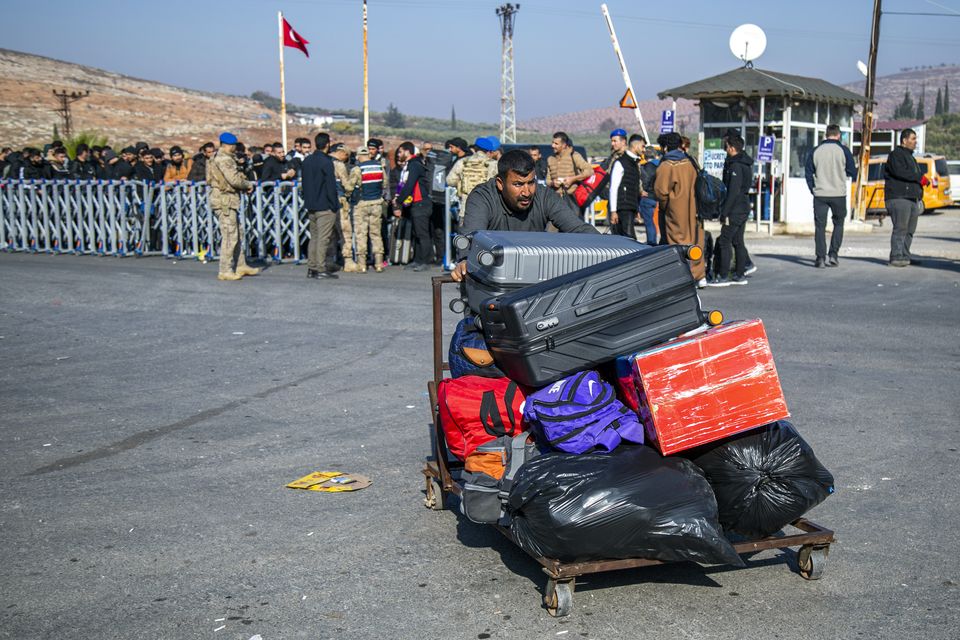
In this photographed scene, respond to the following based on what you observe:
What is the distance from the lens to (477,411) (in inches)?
177

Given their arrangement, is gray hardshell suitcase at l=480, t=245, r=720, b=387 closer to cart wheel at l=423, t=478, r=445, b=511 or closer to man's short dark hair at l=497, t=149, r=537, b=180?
cart wheel at l=423, t=478, r=445, b=511

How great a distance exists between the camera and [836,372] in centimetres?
Answer: 853

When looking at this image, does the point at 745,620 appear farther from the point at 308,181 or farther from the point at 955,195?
the point at 955,195

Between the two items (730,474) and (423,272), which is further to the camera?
(423,272)

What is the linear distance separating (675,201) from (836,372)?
439cm

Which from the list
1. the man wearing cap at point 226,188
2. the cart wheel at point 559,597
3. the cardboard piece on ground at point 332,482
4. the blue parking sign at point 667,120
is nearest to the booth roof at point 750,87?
the blue parking sign at point 667,120

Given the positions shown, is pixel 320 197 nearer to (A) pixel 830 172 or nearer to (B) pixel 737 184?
(B) pixel 737 184

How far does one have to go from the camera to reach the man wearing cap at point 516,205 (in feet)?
18.2

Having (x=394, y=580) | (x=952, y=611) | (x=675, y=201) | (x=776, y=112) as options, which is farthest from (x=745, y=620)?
(x=776, y=112)

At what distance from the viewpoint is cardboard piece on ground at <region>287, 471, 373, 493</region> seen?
18.6 ft

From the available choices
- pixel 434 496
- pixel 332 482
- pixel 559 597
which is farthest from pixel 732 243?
pixel 559 597

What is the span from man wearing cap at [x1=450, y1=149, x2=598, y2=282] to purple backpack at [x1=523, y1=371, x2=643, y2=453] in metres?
1.56

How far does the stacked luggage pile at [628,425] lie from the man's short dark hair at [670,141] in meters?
8.30

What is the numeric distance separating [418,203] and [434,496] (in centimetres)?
1142
